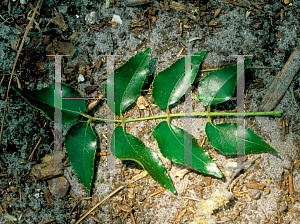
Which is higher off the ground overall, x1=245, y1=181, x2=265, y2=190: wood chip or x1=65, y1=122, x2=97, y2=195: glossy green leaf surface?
x1=65, y1=122, x2=97, y2=195: glossy green leaf surface

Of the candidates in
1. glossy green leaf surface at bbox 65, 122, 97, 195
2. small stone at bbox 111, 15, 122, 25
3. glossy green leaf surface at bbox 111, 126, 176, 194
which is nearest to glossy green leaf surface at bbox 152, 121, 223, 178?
glossy green leaf surface at bbox 111, 126, 176, 194

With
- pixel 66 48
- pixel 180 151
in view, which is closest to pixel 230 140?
pixel 180 151

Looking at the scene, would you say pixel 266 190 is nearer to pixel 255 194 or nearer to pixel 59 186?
pixel 255 194

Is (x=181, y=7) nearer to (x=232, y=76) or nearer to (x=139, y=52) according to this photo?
(x=139, y=52)

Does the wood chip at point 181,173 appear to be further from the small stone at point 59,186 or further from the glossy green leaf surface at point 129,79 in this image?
the small stone at point 59,186

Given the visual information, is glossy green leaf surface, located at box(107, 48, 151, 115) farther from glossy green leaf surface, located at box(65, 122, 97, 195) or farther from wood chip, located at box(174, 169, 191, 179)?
wood chip, located at box(174, 169, 191, 179)

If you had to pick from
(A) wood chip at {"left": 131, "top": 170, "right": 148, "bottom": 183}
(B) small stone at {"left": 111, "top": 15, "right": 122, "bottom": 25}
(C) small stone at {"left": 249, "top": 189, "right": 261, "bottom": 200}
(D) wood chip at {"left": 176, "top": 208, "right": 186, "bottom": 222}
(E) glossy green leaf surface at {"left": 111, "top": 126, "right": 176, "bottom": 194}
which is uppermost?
(B) small stone at {"left": 111, "top": 15, "right": 122, "bottom": 25}

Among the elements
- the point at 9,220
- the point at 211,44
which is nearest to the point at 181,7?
the point at 211,44
